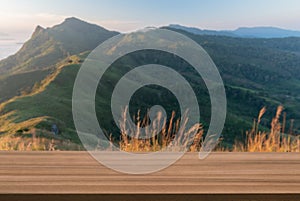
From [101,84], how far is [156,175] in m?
49.5

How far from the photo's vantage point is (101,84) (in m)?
50.3

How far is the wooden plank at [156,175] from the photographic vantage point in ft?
3.71

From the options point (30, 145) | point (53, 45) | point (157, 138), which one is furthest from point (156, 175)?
point (53, 45)

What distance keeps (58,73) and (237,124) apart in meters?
20.5

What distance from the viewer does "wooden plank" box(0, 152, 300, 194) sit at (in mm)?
1132

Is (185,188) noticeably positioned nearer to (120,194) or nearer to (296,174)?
(120,194)

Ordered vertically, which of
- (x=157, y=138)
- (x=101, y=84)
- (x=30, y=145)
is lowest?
(x=101, y=84)

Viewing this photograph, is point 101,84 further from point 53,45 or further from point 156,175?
point 53,45

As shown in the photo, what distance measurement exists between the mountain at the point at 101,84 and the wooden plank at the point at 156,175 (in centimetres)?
390

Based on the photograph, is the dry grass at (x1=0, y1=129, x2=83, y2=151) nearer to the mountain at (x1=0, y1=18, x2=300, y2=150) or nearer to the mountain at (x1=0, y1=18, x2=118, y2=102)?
the mountain at (x1=0, y1=18, x2=300, y2=150)

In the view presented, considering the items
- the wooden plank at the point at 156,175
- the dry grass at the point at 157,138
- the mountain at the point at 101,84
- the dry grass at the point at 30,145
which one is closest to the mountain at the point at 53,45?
the mountain at the point at 101,84

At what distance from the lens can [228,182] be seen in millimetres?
1203

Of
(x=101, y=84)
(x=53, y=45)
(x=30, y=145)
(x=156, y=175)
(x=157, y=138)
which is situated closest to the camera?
(x=156, y=175)

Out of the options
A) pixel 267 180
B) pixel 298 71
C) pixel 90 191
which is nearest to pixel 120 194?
pixel 90 191
